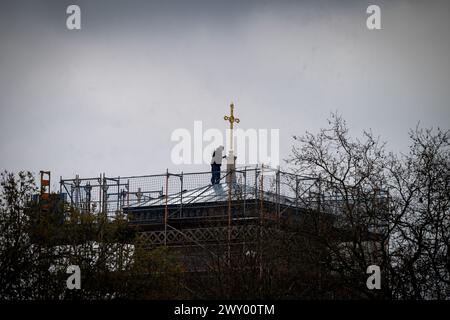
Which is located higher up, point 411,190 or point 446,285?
point 411,190

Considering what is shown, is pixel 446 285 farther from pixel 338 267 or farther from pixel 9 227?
pixel 9 227

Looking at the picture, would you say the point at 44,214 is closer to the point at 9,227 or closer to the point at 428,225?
the point at 9,227

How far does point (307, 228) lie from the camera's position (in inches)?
1848

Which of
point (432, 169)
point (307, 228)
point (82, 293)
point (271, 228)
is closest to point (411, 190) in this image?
point (432, 169)

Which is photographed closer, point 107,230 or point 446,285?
point 446,285

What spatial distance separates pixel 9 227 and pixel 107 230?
6259 mm

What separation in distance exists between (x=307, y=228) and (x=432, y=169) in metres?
5.04

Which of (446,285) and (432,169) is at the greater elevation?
(432,169)

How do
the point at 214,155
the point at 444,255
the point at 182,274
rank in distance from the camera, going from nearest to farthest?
the point at 444,255 → the point at 182,274 → the point at 214,155

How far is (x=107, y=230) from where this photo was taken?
187 feet

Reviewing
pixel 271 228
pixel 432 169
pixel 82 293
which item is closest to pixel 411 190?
pixel 432 169
